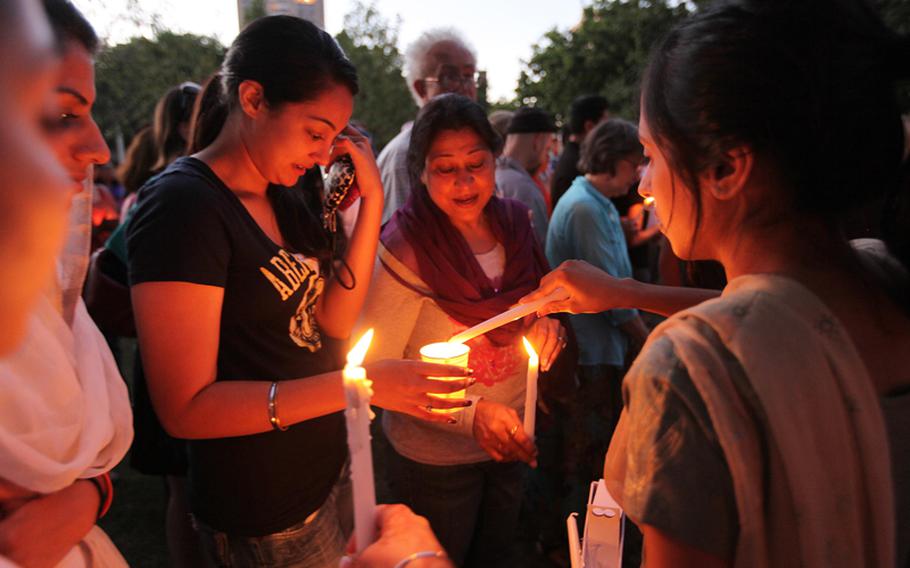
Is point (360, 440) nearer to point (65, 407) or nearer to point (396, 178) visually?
point (65, 407)

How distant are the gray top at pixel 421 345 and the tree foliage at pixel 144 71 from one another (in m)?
6.83

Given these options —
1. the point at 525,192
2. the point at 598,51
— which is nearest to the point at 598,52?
the point at 598,51

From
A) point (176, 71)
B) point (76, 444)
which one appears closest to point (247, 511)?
point (76, 444)

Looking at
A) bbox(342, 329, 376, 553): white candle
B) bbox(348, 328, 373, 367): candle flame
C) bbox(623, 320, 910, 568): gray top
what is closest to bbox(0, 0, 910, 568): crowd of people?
bbox(623, 320, 910, 568): gray top

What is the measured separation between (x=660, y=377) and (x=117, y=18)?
7464 millimetres

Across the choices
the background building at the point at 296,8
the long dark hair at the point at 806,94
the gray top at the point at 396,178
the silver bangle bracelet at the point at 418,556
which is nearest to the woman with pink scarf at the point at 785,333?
the long dark hair at the point at 806,94

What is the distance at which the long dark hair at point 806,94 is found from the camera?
96 cm

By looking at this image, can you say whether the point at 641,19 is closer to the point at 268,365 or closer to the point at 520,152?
the point at 520,152

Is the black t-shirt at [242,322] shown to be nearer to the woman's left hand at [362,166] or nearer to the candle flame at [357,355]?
the woman's left hand at [362,166]

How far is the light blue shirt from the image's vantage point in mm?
3801

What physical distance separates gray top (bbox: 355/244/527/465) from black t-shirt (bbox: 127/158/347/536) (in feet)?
1.35

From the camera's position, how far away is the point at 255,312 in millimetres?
1756

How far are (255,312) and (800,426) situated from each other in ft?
4.70

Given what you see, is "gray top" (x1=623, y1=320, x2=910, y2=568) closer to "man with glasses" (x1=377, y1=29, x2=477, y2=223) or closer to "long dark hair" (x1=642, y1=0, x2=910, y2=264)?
"long dark hair" (x1=642, y1=0, x2=910, y2=264)
